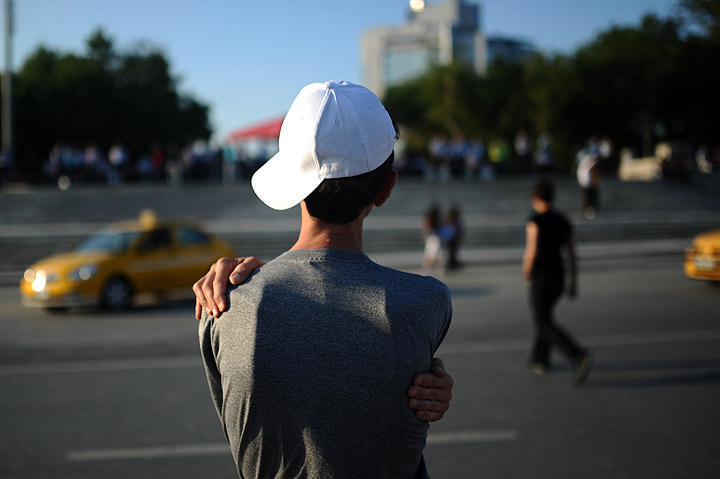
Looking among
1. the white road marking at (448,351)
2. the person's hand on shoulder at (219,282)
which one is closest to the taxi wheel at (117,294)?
the white road marking at (448,351)

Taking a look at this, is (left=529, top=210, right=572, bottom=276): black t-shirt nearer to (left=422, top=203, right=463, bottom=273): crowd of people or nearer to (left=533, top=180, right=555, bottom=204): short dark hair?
(left=533, top=180, right=555, bottom=204): short dark hair

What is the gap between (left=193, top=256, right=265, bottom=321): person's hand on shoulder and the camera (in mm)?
1648

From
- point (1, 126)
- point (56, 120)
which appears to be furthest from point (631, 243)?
point (1, 126)

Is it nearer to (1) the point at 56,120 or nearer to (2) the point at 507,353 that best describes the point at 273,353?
(2) the point at 507,353

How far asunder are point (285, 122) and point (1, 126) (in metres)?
58.2

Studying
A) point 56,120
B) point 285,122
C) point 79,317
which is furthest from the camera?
point 56,120

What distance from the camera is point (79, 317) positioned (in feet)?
36.6

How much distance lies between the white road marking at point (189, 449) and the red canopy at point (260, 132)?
25.3 m

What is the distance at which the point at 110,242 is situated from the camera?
12.7m

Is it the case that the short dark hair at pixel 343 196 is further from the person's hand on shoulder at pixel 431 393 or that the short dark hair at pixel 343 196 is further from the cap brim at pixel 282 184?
the person's hand on shoulder at pixel 431 393

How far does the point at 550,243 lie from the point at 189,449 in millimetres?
3823

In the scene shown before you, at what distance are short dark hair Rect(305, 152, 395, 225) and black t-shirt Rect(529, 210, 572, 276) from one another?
520 centimetres

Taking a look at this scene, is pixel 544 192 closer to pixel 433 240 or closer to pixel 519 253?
pixel 433 240

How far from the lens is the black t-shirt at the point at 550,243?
6.62 metres
